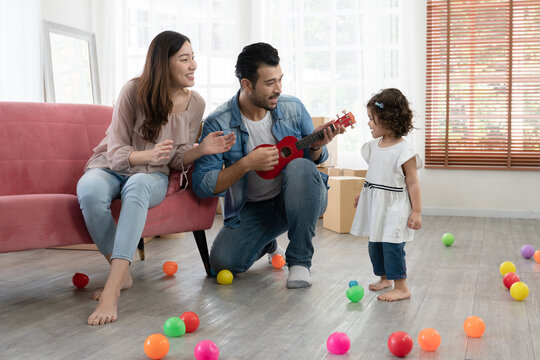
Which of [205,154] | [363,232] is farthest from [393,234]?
[205,154]

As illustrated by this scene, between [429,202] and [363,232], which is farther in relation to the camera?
[429,202]

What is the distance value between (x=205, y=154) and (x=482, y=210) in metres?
3.05

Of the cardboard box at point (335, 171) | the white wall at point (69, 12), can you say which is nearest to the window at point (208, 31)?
the white wall at point (69, 12)

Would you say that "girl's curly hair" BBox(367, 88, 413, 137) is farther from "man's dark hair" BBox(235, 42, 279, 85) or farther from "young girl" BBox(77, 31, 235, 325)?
"young girl" BBox(77, 31, 235, 325)

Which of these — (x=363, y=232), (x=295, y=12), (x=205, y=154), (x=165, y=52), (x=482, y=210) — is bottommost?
(x=482, y=210)

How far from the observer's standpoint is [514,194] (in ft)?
15.3

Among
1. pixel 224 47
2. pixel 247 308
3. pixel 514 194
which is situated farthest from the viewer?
pixel 224 47

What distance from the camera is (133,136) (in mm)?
2463

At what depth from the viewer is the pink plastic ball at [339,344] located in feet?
5.46

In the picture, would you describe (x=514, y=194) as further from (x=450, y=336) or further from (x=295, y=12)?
(x=450, y=336)

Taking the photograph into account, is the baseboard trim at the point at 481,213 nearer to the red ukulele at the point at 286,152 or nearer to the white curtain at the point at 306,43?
the white curtain at the point at 306,43

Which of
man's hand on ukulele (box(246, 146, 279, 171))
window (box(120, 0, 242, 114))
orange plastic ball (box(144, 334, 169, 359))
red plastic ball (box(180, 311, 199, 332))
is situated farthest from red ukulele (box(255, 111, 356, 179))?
window (box(120, 0, 242, 114))

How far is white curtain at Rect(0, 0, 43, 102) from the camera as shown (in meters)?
4.20

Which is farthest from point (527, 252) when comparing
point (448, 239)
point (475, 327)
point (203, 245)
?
point (203, 245)
